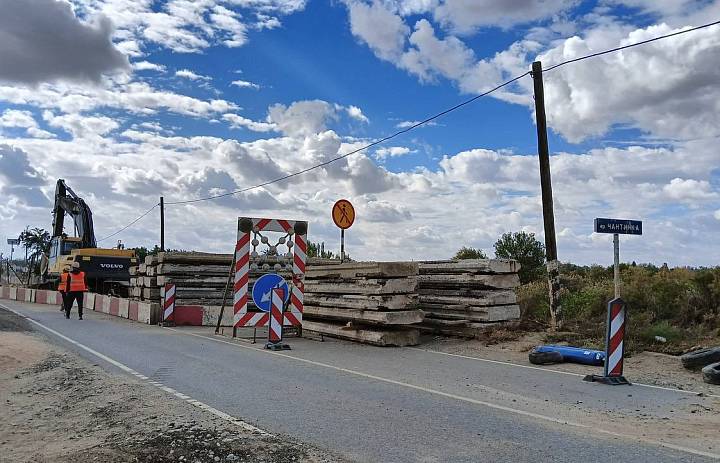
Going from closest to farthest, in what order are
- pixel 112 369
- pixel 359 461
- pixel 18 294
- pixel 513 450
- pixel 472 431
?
pixel 359 461
pixel 513 450
pixel 472 431
pixel 112 369
pixel 18 294

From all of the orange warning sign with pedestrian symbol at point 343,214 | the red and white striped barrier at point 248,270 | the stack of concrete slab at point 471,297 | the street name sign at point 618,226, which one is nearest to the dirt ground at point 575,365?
the stack of concrete slab at point 471,297

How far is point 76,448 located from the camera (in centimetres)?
539

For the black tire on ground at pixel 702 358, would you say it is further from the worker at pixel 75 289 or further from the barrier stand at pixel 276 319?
the worker at pixel 75 289

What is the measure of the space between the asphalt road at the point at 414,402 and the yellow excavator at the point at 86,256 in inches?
778

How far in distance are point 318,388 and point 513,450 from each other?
3347 millimetres

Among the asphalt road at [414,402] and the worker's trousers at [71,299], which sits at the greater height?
the worker's trousers at [71,299]

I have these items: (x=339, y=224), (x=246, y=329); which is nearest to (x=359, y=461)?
(x=339, y=224)

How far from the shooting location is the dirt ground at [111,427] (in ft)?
16.7

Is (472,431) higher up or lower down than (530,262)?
lower down

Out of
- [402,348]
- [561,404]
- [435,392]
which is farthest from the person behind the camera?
[402,348]

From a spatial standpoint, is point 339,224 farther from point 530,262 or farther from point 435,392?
point 530,262

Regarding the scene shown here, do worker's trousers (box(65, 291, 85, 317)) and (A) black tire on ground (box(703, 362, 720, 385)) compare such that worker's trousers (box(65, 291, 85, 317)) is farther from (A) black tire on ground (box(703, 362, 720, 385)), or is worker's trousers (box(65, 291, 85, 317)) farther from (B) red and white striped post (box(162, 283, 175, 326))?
(A) black tire on ground (box(703, 362, 720, 385))

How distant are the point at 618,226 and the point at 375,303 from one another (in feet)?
16.6

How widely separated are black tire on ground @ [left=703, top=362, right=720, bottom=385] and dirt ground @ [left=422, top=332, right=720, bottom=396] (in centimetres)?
9
